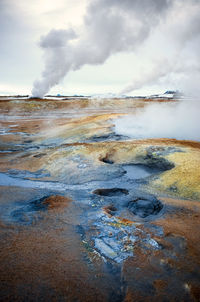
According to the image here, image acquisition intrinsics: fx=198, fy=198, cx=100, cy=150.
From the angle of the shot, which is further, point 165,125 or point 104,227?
point 165,125

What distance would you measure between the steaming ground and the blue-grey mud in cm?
311

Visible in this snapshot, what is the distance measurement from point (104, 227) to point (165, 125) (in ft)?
28.8

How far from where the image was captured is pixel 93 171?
5590 mm

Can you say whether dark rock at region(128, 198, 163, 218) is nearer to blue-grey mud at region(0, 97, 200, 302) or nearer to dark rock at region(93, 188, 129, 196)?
blue-grey mud at region(0, 97, 200, 302)

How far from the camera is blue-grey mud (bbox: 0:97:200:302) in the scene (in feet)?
6.52

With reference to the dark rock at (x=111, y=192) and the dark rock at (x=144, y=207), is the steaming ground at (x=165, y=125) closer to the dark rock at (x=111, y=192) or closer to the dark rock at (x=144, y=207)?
the dark rock at (x=111, y=192)

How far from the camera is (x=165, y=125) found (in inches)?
419

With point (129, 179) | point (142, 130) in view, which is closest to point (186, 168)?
point (129, 179)

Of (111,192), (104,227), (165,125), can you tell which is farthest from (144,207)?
(165,125)

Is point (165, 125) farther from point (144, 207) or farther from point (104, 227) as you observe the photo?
point (104, 227)

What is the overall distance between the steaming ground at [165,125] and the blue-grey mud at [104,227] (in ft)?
10.2

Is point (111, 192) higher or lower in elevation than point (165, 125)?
lower

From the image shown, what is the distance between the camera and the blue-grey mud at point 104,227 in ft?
6.52

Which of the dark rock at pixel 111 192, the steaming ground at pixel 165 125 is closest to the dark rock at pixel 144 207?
the dark rock at pixel 111 192
